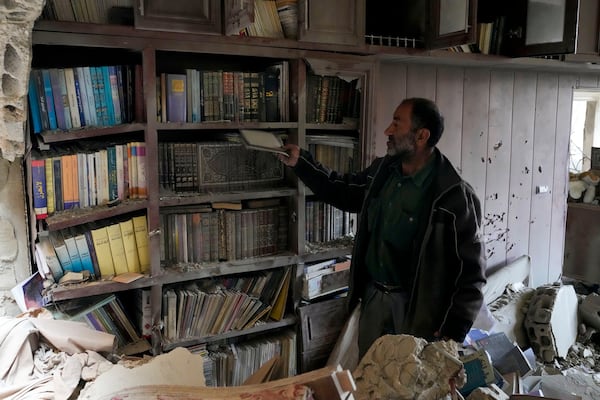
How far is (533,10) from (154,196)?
215cm

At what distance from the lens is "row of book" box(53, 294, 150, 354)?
82.1 inches

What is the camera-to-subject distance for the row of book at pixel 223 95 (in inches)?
86.1

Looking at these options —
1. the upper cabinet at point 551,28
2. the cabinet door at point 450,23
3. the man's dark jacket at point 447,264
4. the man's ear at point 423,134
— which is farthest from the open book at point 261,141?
the upper cabinet at point 551,28

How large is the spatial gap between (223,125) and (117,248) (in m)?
0.66

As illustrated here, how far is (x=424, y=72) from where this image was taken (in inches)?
118

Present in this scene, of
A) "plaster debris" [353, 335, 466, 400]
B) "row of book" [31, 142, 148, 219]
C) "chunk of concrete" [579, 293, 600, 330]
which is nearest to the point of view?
"plaster debris" [353, 335, 466, 400]

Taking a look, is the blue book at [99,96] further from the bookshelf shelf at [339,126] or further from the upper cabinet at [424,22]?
the upper cabinet at [424,22]

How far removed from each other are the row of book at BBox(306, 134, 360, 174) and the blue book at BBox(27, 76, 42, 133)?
114 cm

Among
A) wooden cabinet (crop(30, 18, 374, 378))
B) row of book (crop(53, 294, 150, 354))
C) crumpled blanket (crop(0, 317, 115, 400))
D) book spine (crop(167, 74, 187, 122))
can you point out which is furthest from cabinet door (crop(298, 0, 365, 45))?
crumpled blanket (crop(0, 317, 115, 400))

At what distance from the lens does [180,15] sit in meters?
2.06

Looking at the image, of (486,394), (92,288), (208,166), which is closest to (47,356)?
(92,288)

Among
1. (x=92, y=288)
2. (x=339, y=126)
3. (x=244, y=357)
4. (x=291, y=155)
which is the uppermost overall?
(x=339, y=126)

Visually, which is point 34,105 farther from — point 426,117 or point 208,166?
point 426,117

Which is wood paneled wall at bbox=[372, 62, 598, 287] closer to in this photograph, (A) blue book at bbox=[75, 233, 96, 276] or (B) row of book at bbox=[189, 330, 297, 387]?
(B) row of book at bbox=[189, 330, 297, 387]
